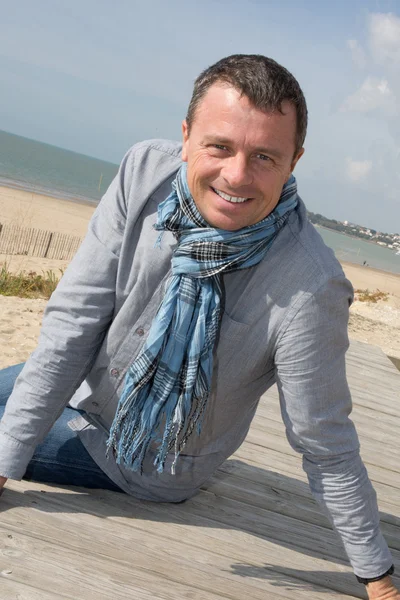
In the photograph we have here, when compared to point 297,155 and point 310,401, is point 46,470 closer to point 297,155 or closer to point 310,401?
point 310,401

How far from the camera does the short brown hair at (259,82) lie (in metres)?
1.58

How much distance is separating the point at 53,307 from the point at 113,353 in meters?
0.23

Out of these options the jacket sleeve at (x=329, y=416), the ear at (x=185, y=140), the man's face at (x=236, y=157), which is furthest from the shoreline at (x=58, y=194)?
the jacket sleeve at (x=329, y=416)

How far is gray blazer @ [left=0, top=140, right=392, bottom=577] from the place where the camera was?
5.70 feet

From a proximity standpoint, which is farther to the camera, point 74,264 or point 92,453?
point 92,453

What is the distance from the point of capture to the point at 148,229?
1.89 metres

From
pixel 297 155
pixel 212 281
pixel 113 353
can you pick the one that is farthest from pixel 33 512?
pixel 297 155

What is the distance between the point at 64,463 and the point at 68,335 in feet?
1.59

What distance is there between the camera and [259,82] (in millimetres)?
1580

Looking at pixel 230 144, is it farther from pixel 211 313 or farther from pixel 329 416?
pixel 329 416

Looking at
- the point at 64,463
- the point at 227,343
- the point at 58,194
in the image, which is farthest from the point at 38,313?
the point at 58,194

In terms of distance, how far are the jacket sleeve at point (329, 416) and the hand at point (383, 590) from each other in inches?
1.4

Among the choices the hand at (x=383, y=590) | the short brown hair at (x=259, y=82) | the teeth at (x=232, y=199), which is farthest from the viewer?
the hand at (x=383, y=590)

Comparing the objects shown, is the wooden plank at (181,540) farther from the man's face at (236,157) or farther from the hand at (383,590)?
the man's face at (236,157)
